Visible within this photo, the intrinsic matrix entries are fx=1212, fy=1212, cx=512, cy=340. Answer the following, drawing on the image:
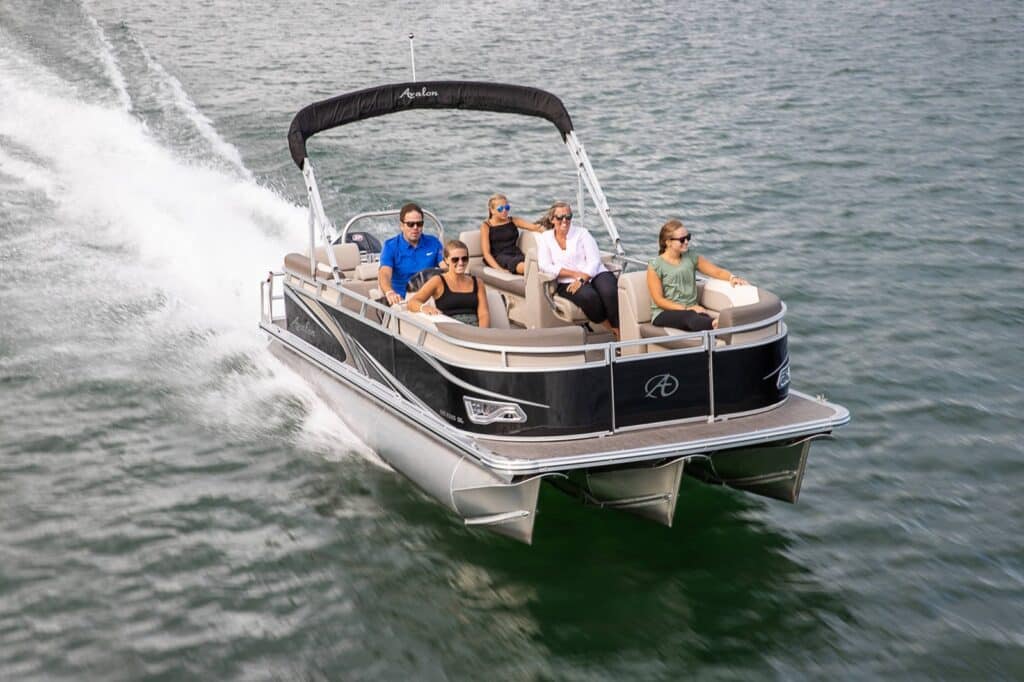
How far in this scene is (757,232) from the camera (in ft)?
48.7

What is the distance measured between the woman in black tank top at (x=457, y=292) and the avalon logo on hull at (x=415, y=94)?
1.84 meters

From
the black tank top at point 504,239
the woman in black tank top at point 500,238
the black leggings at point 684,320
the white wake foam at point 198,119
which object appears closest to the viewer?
the black leggings at point 684,320

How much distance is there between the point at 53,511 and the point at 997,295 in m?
9.29

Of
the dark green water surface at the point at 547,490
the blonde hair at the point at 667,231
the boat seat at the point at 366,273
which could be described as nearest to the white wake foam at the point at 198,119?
the dark green water surface at the point at 547,490

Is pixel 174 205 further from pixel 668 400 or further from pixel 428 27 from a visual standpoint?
pixel 428 27

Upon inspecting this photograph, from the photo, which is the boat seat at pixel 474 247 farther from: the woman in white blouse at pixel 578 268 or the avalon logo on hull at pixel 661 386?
the avalon logo on hull at pixel 661 386

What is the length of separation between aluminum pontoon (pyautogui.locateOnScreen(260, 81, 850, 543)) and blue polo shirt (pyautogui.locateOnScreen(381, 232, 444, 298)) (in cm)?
46

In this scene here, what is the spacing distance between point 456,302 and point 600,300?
1110 millimetres

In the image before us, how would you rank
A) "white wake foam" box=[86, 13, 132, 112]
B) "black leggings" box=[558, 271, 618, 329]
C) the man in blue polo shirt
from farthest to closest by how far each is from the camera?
"white wake foam" box=[86, 13, 132, 112], the man in blue polo shirt, "black leggings" box=[558, 271, 618, 329]

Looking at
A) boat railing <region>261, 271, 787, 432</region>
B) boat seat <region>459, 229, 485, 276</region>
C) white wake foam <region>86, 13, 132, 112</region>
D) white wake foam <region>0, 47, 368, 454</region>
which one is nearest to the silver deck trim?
boat railing <region>261, 271, 787, 432</region>

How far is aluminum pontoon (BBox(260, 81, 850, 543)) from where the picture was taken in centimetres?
754

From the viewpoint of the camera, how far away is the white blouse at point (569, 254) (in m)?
9.31

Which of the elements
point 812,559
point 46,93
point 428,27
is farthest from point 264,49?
point 812,559

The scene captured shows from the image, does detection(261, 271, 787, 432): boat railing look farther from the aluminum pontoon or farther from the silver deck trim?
the silver deck trim
